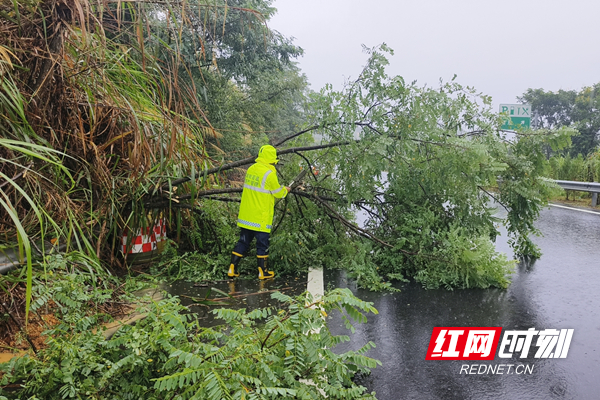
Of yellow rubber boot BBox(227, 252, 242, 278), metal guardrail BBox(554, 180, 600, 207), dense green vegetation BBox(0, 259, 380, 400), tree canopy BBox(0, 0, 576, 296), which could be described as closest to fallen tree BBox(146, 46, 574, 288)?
tree canopy BBox(0, 0, 576, 296)

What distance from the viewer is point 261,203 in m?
5.90

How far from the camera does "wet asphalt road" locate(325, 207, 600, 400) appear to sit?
Answer: 3.07m

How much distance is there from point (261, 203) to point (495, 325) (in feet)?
10.3

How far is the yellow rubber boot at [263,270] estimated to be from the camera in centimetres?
587

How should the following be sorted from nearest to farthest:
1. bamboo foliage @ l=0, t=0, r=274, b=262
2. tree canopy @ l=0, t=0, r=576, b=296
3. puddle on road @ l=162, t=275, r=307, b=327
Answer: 1. bamboo foliage @ l=0, t=0, r=274, b=262
2. tree canopy @ l=0, t=0, r=576, b=296
3. puddle on road @ l=162, t=275, r=307, b=327

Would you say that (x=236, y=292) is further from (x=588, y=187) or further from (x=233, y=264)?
(x=588, y=187)

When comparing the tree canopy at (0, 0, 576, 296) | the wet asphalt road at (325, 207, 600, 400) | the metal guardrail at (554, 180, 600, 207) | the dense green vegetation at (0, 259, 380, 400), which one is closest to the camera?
the dense green vegetation at (0, 259, 380, 400)

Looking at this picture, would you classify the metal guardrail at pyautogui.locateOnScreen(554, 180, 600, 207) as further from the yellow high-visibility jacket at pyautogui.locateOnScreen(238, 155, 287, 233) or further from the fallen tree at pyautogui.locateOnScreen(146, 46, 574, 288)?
the yellow high-visibility jacket at pyautogui.locateOnScreen(238, 155, 287, 233)

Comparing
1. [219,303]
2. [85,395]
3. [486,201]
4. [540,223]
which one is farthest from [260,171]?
[540,223]

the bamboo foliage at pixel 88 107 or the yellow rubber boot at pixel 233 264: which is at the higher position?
the bamboo foliage at pixel 88 107

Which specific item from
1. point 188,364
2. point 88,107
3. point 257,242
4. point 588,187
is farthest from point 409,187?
point 588,187

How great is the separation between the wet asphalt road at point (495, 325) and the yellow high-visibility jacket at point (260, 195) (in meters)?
1.19

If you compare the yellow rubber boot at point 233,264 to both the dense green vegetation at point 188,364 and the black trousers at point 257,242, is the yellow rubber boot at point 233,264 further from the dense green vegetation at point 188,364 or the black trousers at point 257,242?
the dense green vegetation at point 188,364

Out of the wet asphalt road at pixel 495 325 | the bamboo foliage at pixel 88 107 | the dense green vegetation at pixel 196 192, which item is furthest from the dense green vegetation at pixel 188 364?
the bamboo foliage at pixel 88 107
